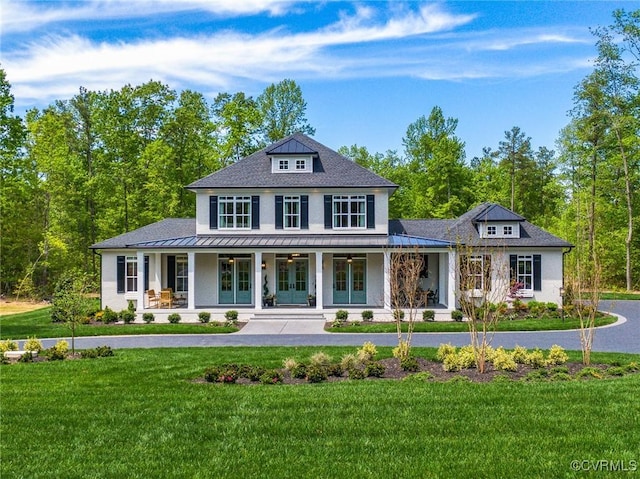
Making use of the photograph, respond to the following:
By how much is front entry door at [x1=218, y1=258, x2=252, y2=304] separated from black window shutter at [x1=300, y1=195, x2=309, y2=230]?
10.7ft

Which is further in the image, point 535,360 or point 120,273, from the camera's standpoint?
point 120,273

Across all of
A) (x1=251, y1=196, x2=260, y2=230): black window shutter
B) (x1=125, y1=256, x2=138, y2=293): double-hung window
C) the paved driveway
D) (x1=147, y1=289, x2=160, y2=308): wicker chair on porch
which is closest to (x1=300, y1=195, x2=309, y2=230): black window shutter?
(x1=251, y1=196, x2=260, y2=230): black window shutter

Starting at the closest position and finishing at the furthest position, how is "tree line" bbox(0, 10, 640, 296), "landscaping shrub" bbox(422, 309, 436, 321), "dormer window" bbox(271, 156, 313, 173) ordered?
"landscaping shrub" bbox(422, 309, 436, 321)
"dormer window" bbox(271, 156, 313, 173)
"tree line" bbox(0, 10, 640, 296)

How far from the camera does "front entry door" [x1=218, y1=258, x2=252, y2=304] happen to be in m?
23.6

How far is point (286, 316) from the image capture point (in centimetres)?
2098

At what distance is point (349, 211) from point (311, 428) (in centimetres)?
1789

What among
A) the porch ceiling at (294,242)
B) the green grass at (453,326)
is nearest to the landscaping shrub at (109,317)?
the porch ceiling at (294,242)

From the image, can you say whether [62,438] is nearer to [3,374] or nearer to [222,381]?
[222,381]

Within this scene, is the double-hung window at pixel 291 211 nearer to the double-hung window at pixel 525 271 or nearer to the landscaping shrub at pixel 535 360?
the double-hung window at pixel 525 271

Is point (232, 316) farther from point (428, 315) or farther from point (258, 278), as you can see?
point (428, 315)

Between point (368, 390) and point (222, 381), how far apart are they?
292cm

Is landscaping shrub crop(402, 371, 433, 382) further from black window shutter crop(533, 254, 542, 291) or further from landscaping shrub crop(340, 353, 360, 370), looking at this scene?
black window shutter crop(533, 254, 542, 291)

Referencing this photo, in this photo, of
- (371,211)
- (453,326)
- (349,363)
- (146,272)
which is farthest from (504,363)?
(146,272)

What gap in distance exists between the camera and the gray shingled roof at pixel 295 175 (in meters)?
23.5
